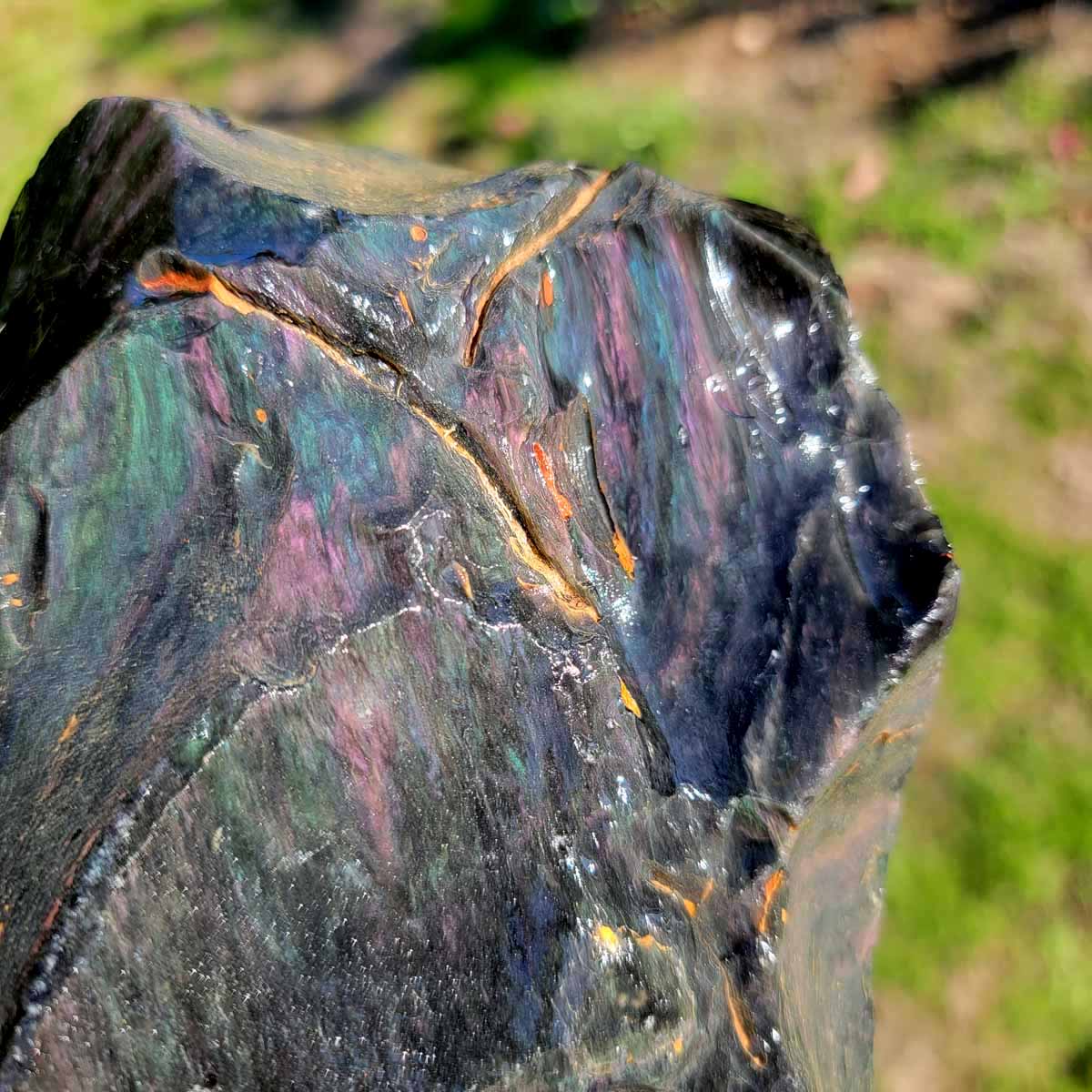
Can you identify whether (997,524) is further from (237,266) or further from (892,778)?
(237,266)

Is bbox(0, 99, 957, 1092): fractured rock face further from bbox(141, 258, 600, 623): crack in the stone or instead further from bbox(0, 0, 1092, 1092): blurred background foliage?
bbox(0, 0, 1092, 1092): blurred background foliage

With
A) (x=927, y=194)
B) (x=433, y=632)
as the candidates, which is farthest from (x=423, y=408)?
(x=927, y=194)

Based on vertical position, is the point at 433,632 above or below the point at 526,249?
below

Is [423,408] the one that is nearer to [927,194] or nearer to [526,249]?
[526,249]

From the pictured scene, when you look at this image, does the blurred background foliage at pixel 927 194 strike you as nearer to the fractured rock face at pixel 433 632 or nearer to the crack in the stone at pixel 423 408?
the fractured rock face at pixel 433 632

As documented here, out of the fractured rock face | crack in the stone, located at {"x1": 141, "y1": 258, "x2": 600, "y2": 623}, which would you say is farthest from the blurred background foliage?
crack in the stone, located at {"x1": 141, "y1": 258, "x2": 600, "y2": 623}

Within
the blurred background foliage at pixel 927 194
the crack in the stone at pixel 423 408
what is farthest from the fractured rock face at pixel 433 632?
the blurred background foliage at pixel 927 194
